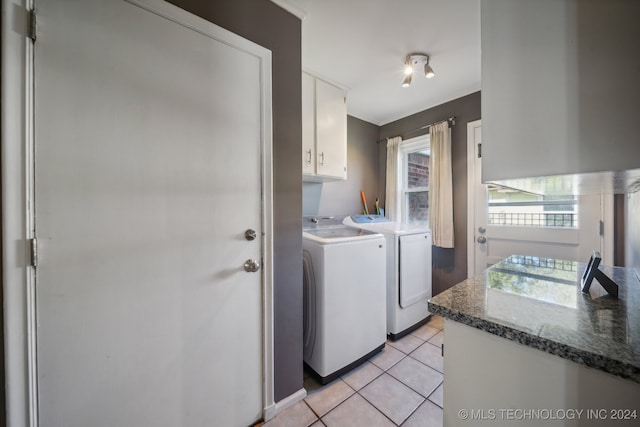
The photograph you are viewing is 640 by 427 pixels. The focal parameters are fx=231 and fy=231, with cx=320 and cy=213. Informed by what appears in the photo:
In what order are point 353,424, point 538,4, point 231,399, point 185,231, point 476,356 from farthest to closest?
1. point 353,424
2. point 231,399
3. point 185,231
4. point 476,356
5. point 538,4

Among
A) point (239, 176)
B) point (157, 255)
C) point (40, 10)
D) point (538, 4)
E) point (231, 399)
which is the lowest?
point (231, 399)

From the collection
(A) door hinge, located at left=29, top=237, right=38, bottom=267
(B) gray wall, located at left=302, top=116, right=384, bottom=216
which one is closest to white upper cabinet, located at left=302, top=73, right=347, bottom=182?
(B) gray wall, located at left=302, top=116, right=384, bottom=216

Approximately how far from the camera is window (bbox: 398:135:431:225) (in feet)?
9.48

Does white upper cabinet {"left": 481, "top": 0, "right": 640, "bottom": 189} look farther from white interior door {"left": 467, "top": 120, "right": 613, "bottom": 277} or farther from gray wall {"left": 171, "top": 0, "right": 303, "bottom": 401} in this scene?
white interior door {"left": 467, "top": 120, "right": 613, "bottom": 277}

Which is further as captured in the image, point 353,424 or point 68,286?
point 353,424

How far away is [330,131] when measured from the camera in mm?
2059

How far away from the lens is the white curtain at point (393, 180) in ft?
9.76

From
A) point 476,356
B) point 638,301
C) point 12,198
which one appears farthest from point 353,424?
point 12,198

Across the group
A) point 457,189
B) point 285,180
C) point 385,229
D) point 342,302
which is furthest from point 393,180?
point 285,180

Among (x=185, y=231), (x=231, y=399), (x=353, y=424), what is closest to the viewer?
(x=185, y=231)

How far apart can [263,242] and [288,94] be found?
896 millimetres

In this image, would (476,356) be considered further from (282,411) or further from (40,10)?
(40,10)

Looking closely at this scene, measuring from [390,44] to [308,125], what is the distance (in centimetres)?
82

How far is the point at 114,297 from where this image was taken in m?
0.92
